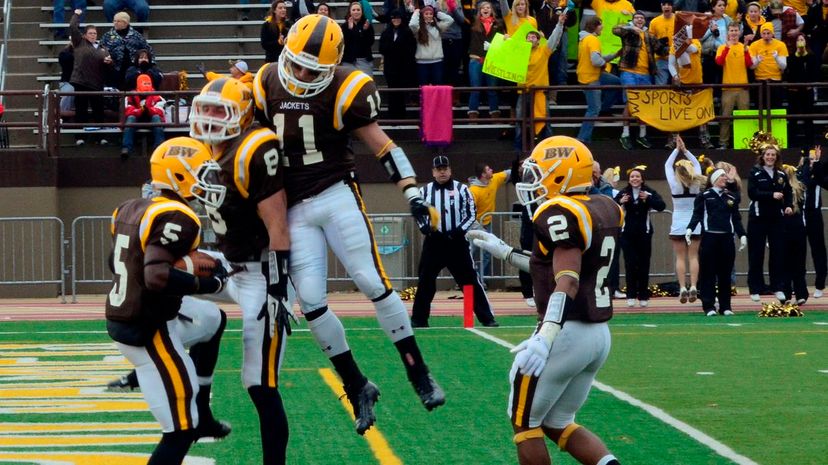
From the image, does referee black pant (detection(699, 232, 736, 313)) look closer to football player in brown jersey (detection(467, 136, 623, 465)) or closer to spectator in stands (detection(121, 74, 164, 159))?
spectator in stands (detection(121, 74, 164, 159))

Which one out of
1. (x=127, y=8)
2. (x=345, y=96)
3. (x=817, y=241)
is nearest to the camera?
(x=345, y=96)

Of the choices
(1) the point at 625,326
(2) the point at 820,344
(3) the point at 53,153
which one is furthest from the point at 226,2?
(2) the point at 820,344

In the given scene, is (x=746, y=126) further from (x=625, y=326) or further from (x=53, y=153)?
(x=53, y=153)

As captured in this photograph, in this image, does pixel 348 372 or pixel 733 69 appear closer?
pixel 348 372

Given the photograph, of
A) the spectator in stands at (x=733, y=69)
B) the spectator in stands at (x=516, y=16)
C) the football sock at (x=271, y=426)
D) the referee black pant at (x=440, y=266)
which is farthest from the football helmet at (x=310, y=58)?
the spectator in stands at (x=733, y=69)

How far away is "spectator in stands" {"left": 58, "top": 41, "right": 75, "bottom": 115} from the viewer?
2206cm

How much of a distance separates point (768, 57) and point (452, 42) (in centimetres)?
476

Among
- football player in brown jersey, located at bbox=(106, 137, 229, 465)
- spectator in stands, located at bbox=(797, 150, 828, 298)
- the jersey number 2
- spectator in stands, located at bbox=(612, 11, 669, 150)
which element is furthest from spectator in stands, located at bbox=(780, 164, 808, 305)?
football player in brown jersey, located at bbox=(106, 137, 229, 465)

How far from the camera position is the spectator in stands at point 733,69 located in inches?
861

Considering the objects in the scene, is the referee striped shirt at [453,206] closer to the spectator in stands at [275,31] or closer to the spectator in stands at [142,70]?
the spectator in stands at [275,31]

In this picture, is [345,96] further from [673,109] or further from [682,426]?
[673,109]

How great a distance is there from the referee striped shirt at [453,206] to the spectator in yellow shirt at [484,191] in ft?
10.4

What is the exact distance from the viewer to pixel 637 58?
72.4 feet

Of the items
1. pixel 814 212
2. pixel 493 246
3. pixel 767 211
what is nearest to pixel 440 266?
pixel 767 211
